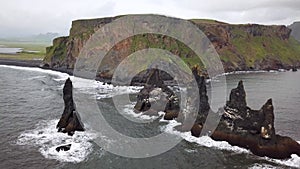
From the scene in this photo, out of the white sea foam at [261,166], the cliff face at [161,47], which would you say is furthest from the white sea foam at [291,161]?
the cliff face at [161,47]

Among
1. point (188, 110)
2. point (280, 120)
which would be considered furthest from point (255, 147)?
point (280, 120)

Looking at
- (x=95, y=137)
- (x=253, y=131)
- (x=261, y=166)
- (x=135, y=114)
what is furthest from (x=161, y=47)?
(x=261, y=166)

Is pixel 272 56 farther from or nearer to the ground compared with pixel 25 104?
farther from the ground

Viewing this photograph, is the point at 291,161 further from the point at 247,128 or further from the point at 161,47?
the point at 161,47

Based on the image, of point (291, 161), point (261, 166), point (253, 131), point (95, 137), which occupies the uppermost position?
point (253, 131)

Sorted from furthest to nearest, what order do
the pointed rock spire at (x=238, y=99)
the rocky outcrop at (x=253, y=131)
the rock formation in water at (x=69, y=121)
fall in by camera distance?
the rock formation in water at (x=69, y=121) → the pointed rock spire at (x=238, y=99) → the rocky outcrop at (x=253, y=131)

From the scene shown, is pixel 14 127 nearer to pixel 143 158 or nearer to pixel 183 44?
pixel 143 158

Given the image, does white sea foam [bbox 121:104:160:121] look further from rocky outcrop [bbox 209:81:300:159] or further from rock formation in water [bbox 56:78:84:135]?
rocky outcrop [bbox 209:81:300:159]

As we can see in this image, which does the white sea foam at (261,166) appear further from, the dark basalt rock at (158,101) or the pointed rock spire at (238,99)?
the dark basalt rock at (158,101)

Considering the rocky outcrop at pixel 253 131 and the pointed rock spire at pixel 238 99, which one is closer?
the rocky outcrop at pixel 253 131
